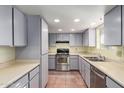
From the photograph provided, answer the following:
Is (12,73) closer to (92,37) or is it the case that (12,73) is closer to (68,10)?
(68,10)

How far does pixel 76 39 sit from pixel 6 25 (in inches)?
228

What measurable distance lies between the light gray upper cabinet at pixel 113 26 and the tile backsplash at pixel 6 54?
221 cm

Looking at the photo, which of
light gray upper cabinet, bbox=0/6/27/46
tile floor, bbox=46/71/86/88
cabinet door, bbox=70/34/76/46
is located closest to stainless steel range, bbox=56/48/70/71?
cabinet door, bbox=70/34/76/46

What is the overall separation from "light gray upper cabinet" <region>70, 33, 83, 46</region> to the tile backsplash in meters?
4.71

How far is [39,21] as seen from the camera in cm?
370

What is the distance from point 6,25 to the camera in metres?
2.39

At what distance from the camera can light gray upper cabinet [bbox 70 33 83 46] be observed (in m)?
7.90

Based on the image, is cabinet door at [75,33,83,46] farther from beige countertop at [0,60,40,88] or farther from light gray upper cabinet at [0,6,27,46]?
light gray upper cabinet at [0,6,27,46]

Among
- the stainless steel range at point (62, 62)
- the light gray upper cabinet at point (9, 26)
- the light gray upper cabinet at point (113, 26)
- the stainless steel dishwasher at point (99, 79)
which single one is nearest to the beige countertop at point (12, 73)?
the light gray upper cabinet at point (9, 26)

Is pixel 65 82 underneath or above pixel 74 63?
underneath

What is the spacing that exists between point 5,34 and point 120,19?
196 centimetres

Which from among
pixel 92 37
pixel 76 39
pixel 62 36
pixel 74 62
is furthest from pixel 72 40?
pixel 92 37
